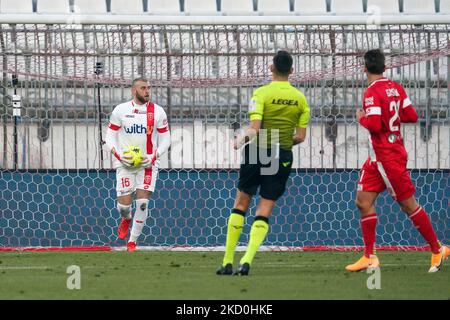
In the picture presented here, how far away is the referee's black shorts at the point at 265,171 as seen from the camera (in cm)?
963

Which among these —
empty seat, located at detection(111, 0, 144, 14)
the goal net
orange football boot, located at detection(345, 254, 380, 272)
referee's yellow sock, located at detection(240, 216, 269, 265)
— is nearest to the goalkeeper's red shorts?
orange football boot, located at detection(345, 254, 380, 272)

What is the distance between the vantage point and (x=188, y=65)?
1414cm

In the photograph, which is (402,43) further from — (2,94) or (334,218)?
(2,94)

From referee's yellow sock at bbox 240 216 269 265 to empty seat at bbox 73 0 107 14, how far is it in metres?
4.23

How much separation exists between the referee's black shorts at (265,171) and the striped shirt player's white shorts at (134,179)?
3581 mm

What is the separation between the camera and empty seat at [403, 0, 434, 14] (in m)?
13.0

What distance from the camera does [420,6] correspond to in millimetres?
13102

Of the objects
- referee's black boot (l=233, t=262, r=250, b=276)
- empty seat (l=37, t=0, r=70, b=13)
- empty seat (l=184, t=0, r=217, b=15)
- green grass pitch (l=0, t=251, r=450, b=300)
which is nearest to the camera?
green grass pitch (l=0, t=251, r=450, b=300)

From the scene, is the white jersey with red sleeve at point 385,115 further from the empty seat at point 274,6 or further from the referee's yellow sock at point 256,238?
the empty seat at point 274,6

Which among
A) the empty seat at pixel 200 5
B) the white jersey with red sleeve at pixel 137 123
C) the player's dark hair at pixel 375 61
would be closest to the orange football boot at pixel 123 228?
the white jersey with red sleeve at pixel 137 123

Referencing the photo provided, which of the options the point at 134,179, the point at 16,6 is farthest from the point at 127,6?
the point at 134,179

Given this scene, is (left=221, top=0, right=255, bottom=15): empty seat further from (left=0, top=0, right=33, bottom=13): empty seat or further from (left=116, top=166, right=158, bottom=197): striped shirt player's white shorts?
(left=0, top=0, right=33, bottom=13): empty seat
